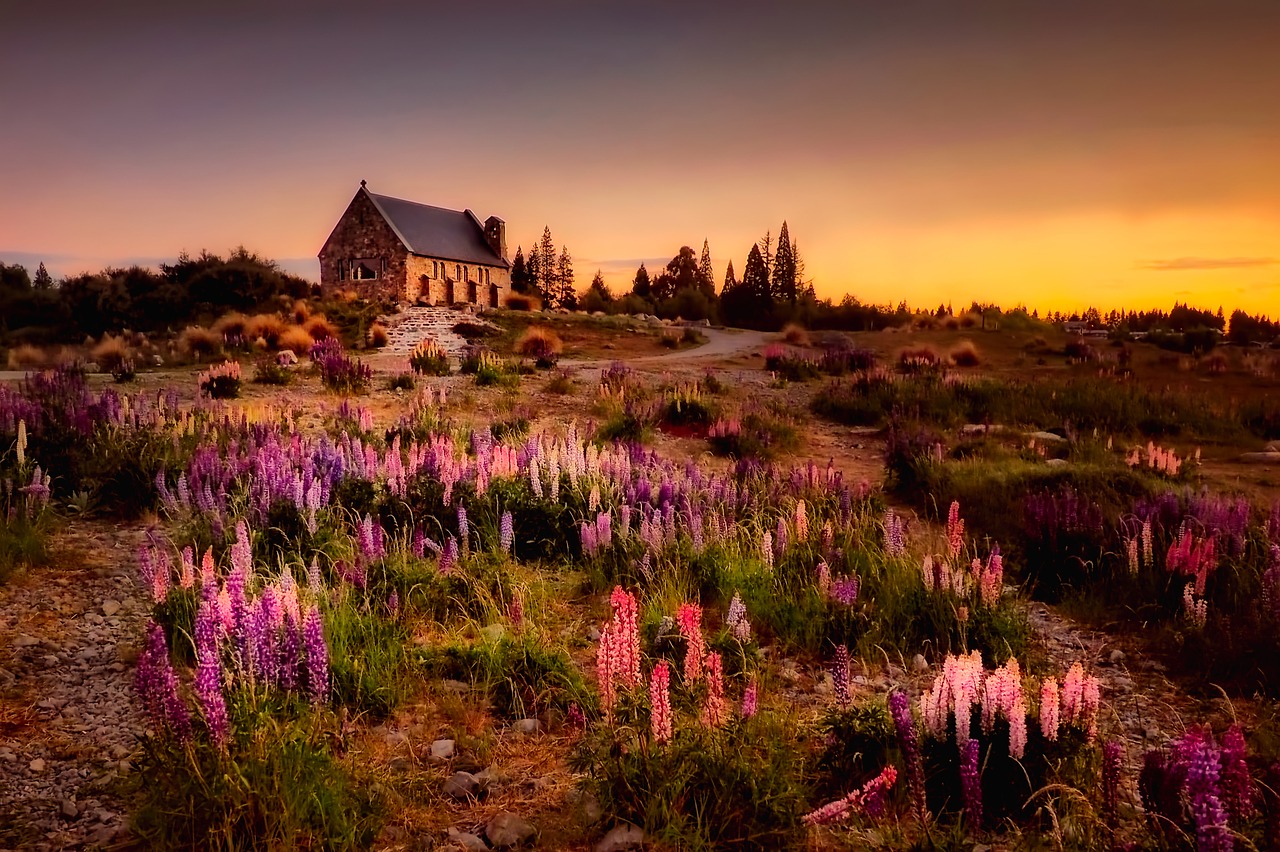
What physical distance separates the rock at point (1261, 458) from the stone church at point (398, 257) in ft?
134

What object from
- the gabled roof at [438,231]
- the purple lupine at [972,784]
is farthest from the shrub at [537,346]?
the gabled roof at [438,231]

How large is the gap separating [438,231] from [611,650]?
51.1 meters

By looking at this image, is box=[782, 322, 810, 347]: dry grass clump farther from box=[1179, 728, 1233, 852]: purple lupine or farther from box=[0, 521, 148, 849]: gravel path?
box=[1179, 728, 1233, 852]: purple lupine

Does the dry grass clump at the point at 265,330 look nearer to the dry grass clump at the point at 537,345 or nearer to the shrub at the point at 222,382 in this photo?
the dry grass clump at the point at 537,345

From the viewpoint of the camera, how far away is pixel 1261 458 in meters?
11.2

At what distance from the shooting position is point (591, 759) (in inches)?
124

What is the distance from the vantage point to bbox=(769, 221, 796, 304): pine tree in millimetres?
68613

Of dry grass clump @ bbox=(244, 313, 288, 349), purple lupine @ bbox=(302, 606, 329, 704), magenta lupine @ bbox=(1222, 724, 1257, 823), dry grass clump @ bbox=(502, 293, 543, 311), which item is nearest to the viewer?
magenta lupine @ bbox=(1222, 724, 1257, 823)

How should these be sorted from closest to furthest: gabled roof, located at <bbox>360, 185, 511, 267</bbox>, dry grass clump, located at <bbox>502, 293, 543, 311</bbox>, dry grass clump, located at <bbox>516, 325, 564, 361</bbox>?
dry grass clump, located at <bbox>516, 325, 564, 361</bbox> < dry grass clump, located at <bbox>502, 293, 543, 311</bbox> < gabled roof, located at <bbox>360, 185, 511, 267</bbox>

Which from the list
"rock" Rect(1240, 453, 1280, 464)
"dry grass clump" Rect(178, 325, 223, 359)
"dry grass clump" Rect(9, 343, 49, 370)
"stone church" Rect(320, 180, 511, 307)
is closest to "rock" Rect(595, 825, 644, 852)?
"rock" Rect(1240, 453, 1280, 464)

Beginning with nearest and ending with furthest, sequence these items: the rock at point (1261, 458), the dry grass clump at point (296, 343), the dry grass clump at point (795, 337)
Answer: the rock at point (1261, 458), the dry grass clump at point (296, 343), the dry grass clump at point (795, 337)

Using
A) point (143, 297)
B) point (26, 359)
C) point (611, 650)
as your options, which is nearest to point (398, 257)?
point (143, 297)

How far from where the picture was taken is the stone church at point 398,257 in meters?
45.5

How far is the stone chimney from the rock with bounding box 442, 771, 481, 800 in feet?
179
